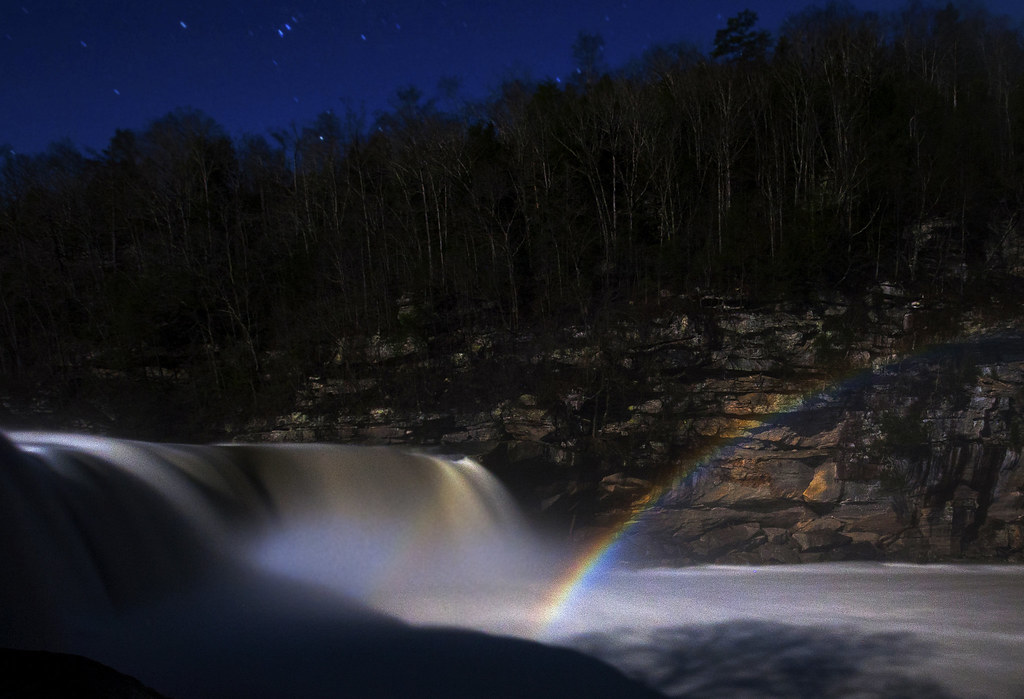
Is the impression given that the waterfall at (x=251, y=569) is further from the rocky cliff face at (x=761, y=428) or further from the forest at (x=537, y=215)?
the forest at (x=537, y=215)

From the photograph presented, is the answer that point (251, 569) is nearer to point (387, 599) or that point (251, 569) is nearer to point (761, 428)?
point (387, 599)

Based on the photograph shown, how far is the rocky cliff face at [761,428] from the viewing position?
14281 millimetres

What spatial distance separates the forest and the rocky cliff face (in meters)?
1.34

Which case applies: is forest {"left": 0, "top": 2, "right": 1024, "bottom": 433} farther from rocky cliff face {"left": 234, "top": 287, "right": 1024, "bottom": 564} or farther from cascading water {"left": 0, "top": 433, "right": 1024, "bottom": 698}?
cascading water {"left": 0, "top": 433, "right": 1024, "bottom": 698}

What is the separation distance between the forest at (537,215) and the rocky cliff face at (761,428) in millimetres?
1344

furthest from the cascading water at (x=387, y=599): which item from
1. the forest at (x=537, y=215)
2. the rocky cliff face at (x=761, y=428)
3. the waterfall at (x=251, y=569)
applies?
the forest at (x=537, y=215)

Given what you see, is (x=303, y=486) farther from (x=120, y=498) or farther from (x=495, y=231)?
(x=495, y=231)

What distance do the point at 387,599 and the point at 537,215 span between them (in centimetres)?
1388

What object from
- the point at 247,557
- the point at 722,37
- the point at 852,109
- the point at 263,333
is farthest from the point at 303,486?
the point at 722,37

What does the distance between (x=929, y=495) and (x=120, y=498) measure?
15342 mm

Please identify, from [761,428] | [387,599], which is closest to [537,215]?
[761,428]

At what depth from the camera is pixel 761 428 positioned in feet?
49.2

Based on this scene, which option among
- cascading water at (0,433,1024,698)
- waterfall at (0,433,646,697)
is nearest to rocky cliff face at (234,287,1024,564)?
cascading water at (0,433,1024,698)

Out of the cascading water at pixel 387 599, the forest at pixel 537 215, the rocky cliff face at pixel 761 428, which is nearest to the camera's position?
the cascading water at pixel 387 599
